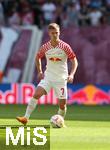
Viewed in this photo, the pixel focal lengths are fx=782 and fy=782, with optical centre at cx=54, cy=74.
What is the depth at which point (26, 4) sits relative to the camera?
101 ft

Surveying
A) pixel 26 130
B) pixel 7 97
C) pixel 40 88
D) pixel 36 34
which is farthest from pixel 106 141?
pixel 36 34

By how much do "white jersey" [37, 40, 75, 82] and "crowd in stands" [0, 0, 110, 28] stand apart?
13328 millimetres

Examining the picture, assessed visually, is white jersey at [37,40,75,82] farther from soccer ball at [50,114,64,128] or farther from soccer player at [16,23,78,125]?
soccer ball at [50,114,64,128]

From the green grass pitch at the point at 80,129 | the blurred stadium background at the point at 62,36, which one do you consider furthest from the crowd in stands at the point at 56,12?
the green grass pitch at the point at 80,129

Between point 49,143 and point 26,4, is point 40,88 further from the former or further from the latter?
point 26,4

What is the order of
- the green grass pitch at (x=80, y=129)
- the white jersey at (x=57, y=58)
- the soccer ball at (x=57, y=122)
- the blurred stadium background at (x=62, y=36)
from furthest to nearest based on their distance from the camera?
the blurred stadium background at (x=62, y=36), the white jersey at (x=57, y=58), the soccer ball at (x=57, y=122), the green grass pitch at (x=80, y=129)

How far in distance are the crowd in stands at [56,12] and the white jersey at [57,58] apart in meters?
13.3

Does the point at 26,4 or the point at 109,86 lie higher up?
the point at 26,4

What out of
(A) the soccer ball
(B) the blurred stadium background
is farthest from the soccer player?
(B) the blurred stadium background

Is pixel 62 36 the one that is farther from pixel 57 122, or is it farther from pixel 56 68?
pixel 57 122

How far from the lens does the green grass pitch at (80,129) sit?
13227mm

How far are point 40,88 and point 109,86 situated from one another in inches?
494

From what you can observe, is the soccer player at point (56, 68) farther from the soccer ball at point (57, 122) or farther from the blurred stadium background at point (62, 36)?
the blurred stadium background at point (62, 36)

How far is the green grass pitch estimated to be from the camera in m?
13.2
